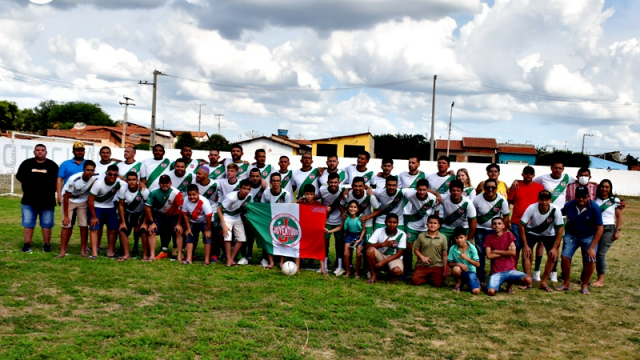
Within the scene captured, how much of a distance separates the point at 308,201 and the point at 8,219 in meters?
8.67

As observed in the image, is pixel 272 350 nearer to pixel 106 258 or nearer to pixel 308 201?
pixel 308 201

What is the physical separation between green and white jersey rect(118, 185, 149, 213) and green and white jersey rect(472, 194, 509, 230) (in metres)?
5.44

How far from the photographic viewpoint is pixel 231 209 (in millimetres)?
8742

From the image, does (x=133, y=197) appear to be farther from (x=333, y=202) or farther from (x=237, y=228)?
(x=333, y=202)

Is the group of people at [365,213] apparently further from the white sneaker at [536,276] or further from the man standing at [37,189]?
the white sneaker at [536,276]

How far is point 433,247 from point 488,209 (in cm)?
112

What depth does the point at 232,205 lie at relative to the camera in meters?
8.73

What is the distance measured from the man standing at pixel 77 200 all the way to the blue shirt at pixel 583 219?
7.56m

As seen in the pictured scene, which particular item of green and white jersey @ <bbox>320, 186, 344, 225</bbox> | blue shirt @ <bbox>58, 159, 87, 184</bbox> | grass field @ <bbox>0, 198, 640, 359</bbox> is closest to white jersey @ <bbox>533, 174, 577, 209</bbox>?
grass field @ <bbox>0, 198, 640, 359</bbox>

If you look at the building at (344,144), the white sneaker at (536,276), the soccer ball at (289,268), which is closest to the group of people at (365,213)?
the white sneaker at (536,276)

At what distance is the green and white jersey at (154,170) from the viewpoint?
941 cm

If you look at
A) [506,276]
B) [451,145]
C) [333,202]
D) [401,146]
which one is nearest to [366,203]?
[333,202]

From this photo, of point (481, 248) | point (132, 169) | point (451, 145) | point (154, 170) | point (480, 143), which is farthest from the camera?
point (451, 145)

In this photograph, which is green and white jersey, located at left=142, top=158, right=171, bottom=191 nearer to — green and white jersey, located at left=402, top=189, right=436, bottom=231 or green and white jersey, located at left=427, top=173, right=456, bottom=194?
green and white jersey, located at left=402, top=189, right=436, bottom=231
